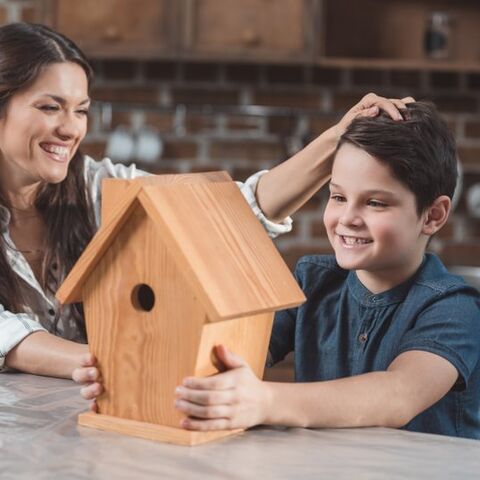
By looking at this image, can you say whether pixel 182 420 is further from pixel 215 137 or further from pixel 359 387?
pixel 215 137

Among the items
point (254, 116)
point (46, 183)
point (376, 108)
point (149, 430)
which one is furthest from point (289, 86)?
point (149, 430)

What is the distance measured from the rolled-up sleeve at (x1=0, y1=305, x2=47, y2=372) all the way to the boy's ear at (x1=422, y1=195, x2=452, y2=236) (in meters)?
0.59

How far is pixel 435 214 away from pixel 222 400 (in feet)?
1.61

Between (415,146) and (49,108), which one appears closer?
(415,146)

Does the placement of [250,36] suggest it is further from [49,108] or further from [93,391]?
[93,391]

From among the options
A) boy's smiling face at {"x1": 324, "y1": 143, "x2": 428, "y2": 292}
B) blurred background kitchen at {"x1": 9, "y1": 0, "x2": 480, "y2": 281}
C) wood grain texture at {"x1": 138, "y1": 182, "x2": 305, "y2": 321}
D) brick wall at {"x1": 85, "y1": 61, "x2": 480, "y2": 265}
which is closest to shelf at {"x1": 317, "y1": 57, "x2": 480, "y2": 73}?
blurred background kitchen at {"x1": 9, "y1": 0, "x2": 480, "y2": 281}

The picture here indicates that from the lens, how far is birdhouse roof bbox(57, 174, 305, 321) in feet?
3.76

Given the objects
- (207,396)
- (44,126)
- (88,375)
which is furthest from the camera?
(44,126)

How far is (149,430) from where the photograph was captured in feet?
3.87

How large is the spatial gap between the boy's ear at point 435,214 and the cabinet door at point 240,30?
1.79m

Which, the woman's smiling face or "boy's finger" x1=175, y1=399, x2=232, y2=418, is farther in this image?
the woman's smiling face

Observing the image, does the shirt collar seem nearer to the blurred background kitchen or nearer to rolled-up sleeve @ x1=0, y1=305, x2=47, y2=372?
rolled-up sleeve @ x1=0, y1=305, x2=47, y2=372

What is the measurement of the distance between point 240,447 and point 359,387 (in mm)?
165

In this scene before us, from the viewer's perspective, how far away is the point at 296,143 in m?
3.40
